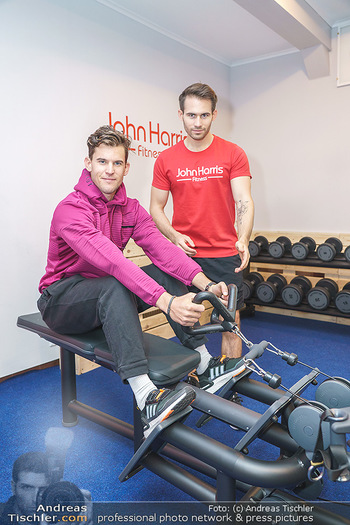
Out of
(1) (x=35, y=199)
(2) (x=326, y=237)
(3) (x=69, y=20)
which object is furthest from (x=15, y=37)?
(2) (x=326, y=237)

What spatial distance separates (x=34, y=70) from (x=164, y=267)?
171 centimetres

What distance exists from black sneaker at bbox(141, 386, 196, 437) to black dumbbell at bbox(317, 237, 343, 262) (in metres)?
2.49

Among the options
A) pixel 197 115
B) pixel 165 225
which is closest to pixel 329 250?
pixel 165 225

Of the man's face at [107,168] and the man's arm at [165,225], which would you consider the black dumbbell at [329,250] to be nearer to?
the man's arm at [165,225]

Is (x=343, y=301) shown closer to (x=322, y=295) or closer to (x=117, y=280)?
(x=322, y=295)

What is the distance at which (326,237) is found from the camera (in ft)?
13.0

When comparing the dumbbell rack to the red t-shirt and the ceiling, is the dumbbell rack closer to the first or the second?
the red t-shirt

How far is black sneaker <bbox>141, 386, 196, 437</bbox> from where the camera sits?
52.0 inches

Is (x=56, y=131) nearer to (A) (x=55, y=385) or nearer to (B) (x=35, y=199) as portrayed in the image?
(B) (x=35, y=199)

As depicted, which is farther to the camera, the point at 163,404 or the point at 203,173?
the point at 203,173

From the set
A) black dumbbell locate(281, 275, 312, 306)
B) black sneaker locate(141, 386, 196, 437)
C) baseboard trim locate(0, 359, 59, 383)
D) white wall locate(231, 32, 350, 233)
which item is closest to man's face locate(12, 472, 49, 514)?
black sneaker locate(141, 386, 196, 437)

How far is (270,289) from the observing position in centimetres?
374

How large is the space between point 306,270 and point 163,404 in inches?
119

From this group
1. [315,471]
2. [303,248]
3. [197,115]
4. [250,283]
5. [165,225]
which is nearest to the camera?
[315,471]
